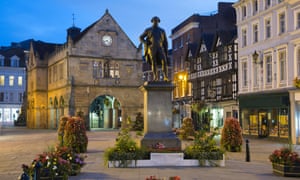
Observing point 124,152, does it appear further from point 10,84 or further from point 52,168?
point 10,84

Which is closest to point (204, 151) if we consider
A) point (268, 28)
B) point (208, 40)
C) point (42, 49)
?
point (268, 28)

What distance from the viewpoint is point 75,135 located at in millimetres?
21938

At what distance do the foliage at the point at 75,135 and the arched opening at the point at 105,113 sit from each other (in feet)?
111

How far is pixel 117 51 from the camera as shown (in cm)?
5534

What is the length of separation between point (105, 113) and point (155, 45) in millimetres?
41966

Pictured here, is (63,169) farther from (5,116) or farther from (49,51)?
(5,116)

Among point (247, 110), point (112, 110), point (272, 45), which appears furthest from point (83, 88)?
point (272, 45)

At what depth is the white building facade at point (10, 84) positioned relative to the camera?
314 feet

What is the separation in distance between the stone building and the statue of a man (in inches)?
1357

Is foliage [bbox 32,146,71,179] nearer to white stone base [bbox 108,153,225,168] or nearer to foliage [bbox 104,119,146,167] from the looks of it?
foliage [bbox 104,119,146,167]

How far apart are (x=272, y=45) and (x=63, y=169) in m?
23.6

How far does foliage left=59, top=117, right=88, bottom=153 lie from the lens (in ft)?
71.7

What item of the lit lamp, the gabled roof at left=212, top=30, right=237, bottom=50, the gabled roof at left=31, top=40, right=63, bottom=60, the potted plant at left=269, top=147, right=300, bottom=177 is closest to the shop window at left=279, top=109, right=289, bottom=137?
the lit lamp

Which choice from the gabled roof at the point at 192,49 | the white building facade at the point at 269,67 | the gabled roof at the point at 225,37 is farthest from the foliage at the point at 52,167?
the gabled roof at the point at 192,49
